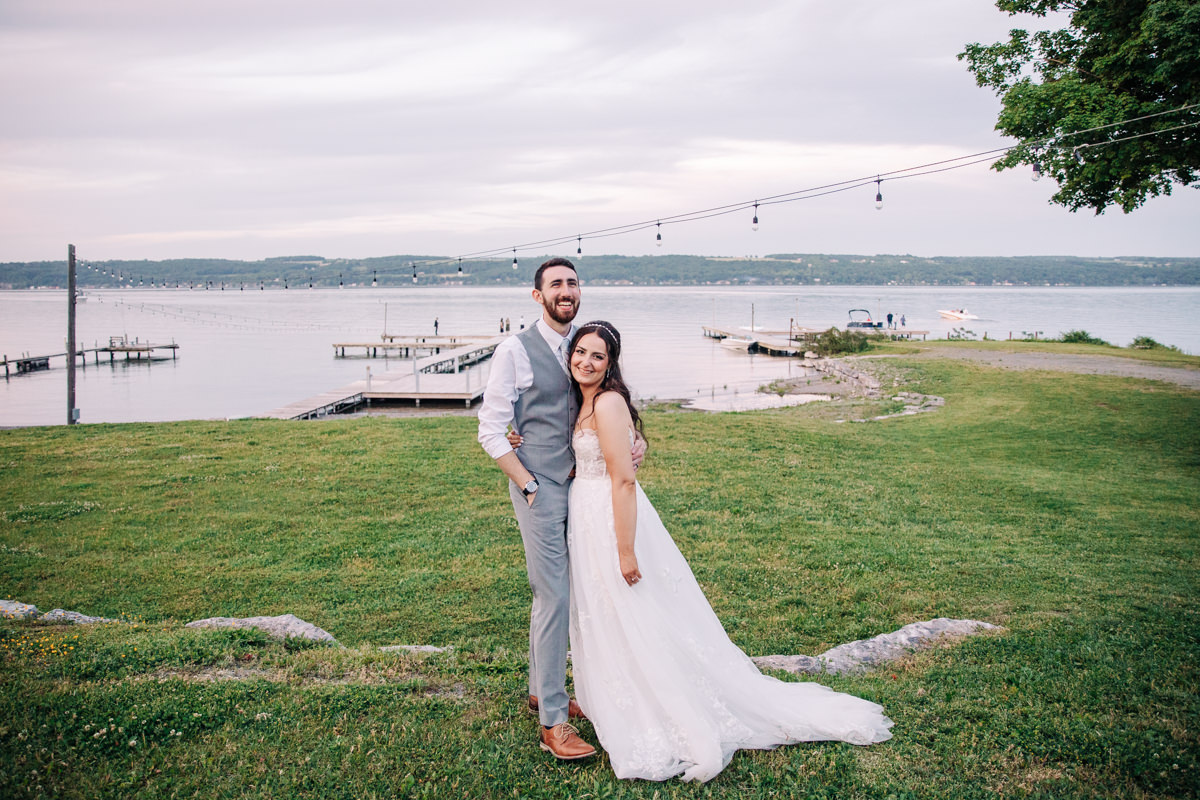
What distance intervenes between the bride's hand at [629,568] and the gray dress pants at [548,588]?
0.32 m

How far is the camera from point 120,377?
47.2 m

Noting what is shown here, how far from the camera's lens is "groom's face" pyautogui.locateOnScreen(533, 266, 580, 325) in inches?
158

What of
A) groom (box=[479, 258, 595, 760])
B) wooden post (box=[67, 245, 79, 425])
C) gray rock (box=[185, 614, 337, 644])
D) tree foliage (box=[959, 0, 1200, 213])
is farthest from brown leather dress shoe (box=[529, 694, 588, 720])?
wooden post (box=[67, 245, 79, 425])

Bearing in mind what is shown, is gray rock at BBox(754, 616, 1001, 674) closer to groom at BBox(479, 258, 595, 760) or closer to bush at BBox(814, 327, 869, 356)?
groom at BBox(479, 258, 595, 760)

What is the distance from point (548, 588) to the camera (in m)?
3.88

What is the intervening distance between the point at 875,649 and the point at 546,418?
315cm

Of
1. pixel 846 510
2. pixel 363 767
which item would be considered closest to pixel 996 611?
pixel 846 510

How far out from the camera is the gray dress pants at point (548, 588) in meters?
3.81

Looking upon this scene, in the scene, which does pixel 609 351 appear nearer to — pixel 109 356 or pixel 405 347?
pixel 405 347

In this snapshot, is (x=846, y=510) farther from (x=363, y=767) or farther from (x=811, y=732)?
(x=363, y=767)

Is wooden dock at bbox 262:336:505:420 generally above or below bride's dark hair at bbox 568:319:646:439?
below

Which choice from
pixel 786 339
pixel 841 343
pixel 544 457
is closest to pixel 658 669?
pixel 544 457

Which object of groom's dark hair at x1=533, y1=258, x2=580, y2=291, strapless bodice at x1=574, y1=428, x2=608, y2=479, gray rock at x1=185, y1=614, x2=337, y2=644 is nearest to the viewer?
strapless bodice at x1=574, y1=428, x2=608, y2=479

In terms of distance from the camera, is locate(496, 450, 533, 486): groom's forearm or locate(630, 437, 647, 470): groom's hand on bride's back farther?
locate(630, 437, 647, 470): groom's hand on bride's back
